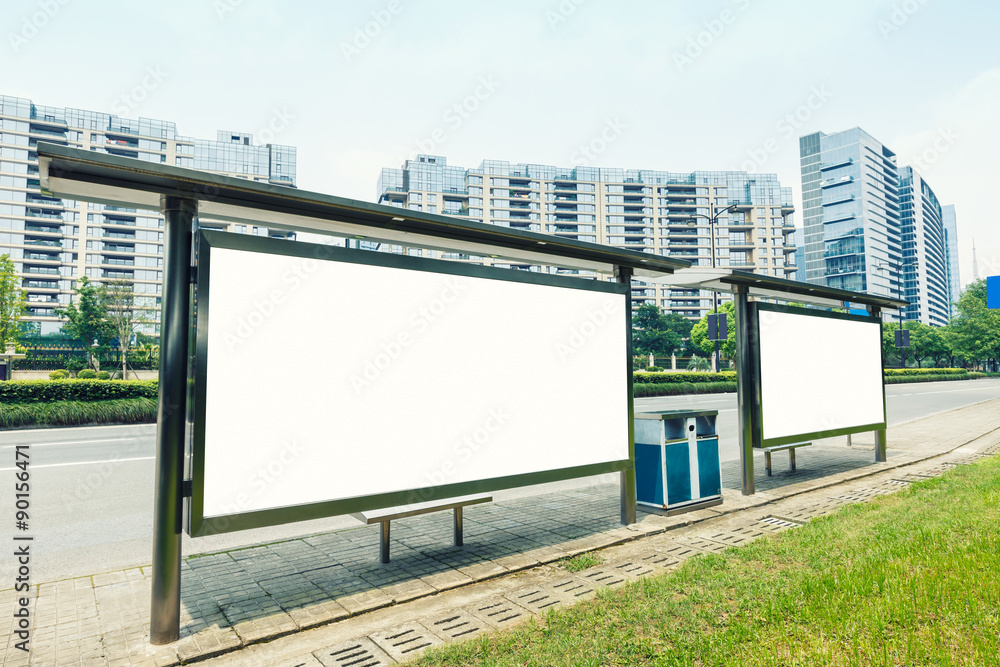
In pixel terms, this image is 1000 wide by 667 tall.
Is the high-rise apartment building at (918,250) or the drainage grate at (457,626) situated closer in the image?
the drainage grate at (457,626)

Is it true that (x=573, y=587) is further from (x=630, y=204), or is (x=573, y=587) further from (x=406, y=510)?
(x=630, y=204)

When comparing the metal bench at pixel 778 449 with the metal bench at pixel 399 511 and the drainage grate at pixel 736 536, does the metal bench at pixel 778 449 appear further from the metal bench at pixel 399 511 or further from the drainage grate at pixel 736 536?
the metal bench at pixel 399 511

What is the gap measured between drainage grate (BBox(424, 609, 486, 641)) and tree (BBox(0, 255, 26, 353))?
156 ft

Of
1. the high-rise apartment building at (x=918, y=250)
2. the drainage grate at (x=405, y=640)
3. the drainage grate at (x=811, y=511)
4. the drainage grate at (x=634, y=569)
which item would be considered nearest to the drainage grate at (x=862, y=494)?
the drainage grate at (x=811, y=511)

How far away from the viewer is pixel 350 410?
4562 mm

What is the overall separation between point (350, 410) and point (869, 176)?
150585 millimetres

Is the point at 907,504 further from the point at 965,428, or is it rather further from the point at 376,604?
the point at 965,428

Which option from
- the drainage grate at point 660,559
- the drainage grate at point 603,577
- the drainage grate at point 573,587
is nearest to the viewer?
the drainage grate at point 573,587

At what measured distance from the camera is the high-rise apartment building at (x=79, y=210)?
3684 inches

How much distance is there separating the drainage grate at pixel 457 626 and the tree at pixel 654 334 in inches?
2829

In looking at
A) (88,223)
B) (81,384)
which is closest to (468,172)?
(88,223)

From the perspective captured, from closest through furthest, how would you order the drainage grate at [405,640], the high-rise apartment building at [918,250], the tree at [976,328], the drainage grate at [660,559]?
the drainage grate at [405,640], the drainage grate at [660,559], the tree at [976,328], the high-rise apartment building at [918,250]

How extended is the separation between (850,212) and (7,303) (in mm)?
139646

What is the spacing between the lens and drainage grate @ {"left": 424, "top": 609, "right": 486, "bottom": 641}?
3.80m
